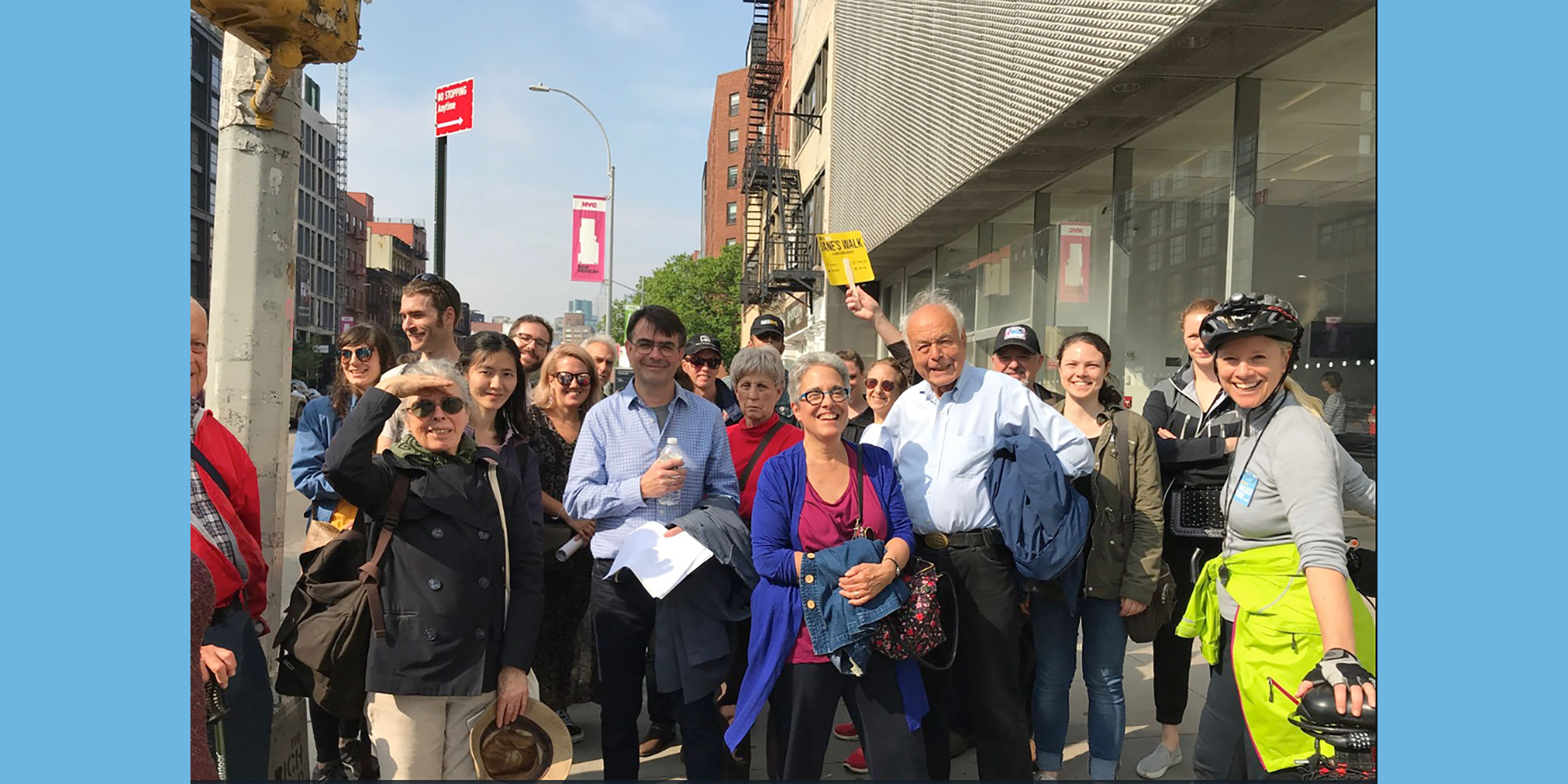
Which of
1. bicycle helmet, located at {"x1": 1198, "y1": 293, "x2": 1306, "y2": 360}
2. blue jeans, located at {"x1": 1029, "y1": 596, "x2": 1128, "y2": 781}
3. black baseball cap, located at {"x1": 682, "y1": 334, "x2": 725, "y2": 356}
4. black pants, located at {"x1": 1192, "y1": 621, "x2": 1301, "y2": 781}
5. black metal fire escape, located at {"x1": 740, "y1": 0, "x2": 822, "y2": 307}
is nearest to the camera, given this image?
bicycle helmet, located at {"x1": 1198, "y1": 293, "x2": 1306, "y2": 360}

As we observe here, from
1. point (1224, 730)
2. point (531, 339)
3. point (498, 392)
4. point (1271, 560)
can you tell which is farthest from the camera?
point (531, 339)

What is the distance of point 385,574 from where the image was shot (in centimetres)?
298

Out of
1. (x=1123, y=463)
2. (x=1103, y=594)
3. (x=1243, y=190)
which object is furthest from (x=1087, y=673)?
(x=1243, y=190)

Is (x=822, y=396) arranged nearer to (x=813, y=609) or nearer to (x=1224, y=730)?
(x=813, y=609)

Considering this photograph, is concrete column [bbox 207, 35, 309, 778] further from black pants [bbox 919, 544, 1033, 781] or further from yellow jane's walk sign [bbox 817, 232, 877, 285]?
yellow jane's walk sign [bbox 817, 232, 877, 285]

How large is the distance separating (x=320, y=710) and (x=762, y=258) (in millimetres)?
26954

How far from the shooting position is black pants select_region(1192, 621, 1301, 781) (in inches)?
109

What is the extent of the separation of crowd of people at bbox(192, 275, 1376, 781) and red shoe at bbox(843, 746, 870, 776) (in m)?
0.02

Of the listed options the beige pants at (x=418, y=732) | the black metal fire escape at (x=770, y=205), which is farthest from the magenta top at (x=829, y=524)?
the black metal fire escape at (x=770, y=205)

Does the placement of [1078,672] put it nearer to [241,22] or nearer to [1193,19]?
[1193,19]

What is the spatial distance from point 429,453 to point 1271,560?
Answer: 8.52 feet

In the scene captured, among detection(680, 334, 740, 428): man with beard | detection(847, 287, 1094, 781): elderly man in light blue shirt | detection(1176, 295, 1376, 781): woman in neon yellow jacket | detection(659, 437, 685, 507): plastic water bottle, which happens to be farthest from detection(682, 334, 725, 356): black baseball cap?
detection(1176, 295, 1376, 781): woman in neon yellow jacket

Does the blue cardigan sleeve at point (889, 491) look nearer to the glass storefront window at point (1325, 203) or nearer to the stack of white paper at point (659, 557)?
the stack of white paper at point (659, 557)

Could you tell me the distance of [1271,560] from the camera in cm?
260
